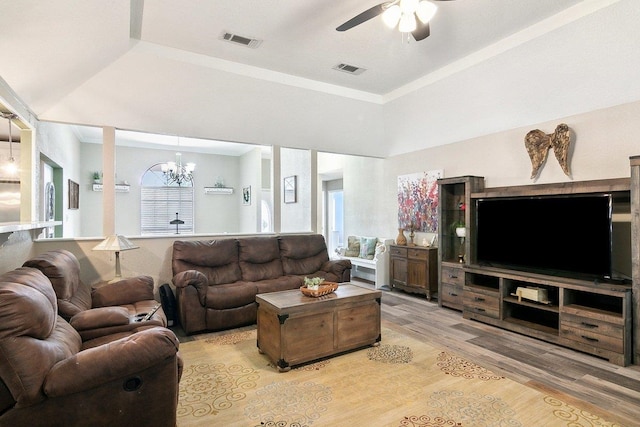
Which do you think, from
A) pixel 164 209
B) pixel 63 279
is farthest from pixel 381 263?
pixel 164 209

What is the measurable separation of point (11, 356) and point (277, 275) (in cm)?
336

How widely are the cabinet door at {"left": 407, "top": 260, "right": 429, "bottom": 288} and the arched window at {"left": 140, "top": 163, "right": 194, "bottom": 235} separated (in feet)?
18.9

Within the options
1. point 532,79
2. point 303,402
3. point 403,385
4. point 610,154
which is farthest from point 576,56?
point 303,402

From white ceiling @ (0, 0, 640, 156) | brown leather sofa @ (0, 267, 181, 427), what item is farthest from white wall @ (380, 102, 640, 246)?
brown leather sofa @ (0, 267, 181, 427)

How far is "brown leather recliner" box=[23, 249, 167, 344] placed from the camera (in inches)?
97.8

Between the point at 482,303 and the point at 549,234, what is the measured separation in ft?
3.70

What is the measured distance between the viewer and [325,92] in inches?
222

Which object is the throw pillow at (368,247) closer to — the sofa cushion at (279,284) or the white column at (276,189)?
the white column at (276,189)

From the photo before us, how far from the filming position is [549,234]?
3730mm

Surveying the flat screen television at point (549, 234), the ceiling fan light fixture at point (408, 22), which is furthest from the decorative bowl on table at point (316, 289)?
the ceiling fan light fixture at point (408, 22)

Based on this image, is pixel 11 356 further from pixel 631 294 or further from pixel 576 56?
pixel 576 56

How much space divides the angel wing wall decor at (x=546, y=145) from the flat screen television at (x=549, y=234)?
1.66ft

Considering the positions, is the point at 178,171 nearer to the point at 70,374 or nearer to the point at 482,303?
the point at 482,303

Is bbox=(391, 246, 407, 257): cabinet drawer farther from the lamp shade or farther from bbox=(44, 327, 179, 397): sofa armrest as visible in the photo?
bbox=(44, 327, 179, 397): sofa armrest
